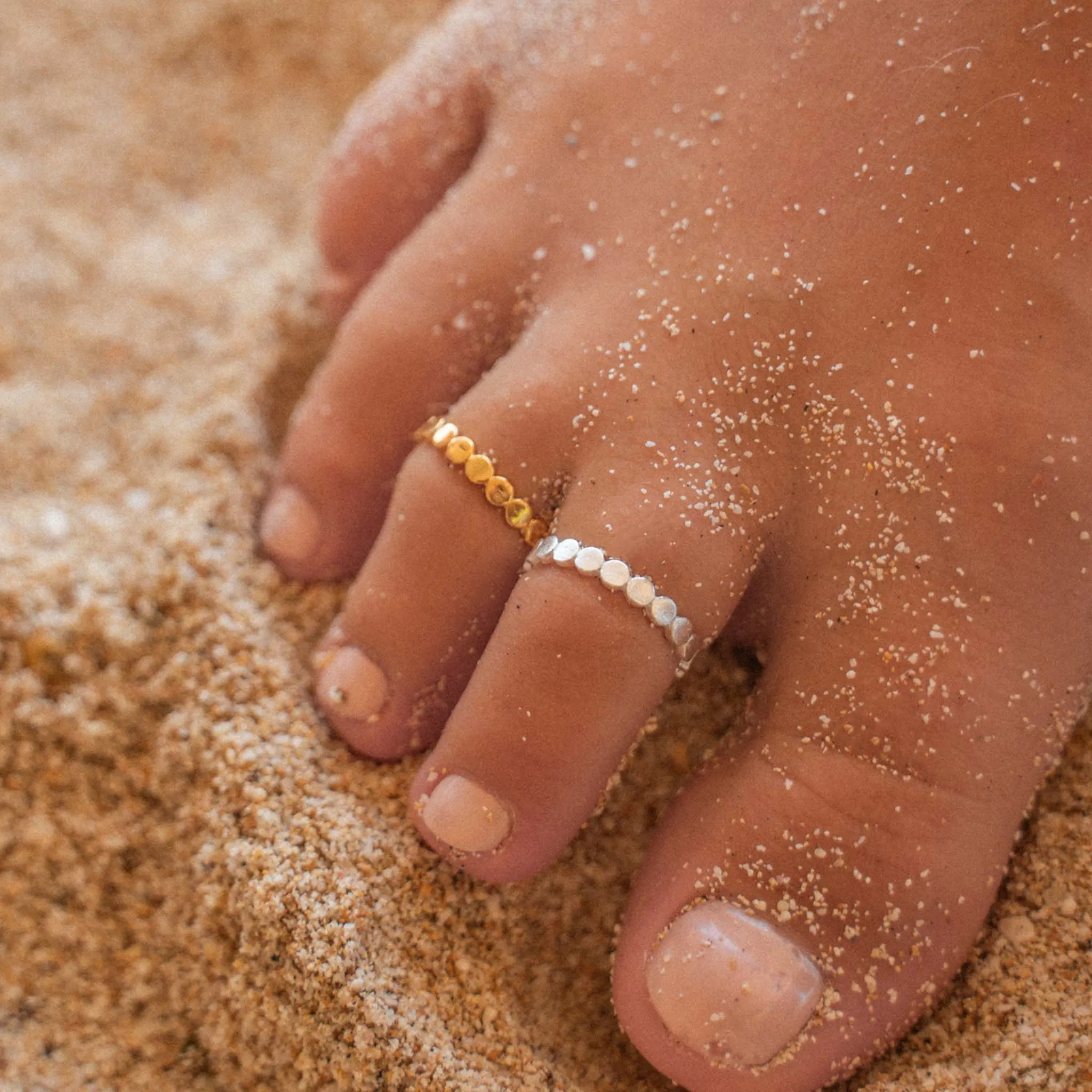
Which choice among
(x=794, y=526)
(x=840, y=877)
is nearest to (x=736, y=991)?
(x=840, y=877)

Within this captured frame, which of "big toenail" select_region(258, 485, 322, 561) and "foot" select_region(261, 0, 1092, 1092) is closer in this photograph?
"foot" select_region(261, 0, 1092, 1092)

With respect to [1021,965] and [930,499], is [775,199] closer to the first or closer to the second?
[930,499]

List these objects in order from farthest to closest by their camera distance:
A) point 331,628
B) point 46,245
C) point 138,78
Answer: point 138,78 < point 46,245 < point 331,628

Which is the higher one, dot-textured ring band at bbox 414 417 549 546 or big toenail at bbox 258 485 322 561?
dot-textured ring band at bbox 414 417 549 546

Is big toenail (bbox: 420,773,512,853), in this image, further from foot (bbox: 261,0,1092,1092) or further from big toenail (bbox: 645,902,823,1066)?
big toenail (bbox: 645,902,823,1066)

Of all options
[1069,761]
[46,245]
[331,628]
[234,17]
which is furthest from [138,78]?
[1069,761]

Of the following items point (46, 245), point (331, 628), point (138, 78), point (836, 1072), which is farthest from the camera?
point (138, 78)

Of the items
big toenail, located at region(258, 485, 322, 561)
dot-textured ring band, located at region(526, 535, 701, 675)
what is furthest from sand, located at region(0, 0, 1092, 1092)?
dot-textured ring band, located at region(526, 535, 701, 675)
